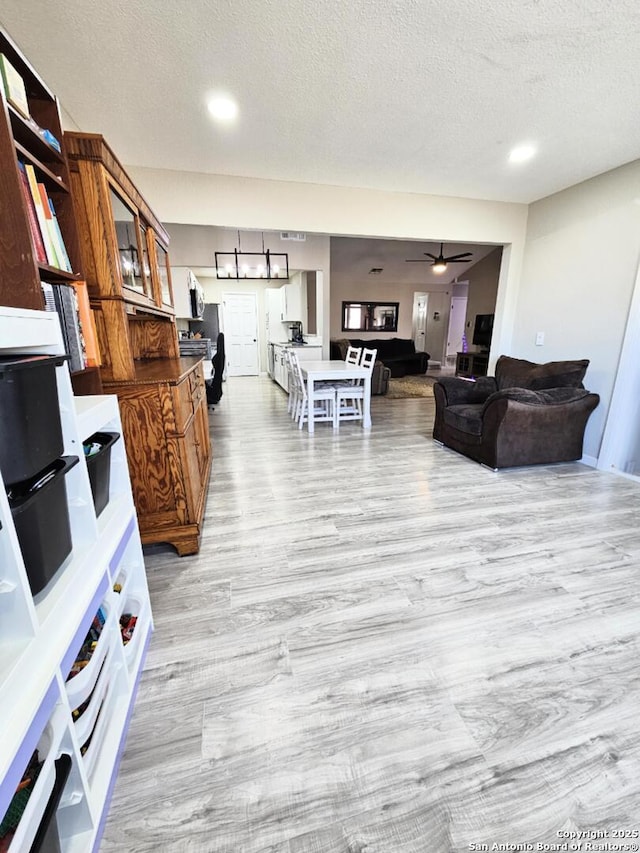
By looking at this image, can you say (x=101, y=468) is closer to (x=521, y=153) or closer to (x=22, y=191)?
(x=22, y=191)

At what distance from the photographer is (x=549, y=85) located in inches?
81.5

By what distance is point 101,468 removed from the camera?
1.21 metres

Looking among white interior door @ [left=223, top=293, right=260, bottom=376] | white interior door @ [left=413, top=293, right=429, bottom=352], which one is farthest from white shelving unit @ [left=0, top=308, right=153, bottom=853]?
white interior door @ [left=413, top=293, right=429, bottom=352]

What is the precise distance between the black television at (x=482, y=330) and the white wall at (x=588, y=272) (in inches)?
172

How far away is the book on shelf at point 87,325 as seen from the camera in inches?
59.4

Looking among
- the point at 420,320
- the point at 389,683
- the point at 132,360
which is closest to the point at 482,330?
the point at 420,320

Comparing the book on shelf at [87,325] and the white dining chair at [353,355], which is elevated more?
the book on shelf at [87,325]

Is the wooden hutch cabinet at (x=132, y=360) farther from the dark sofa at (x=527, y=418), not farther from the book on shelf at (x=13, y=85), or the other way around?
the dark sofa at (x=527, y=418)

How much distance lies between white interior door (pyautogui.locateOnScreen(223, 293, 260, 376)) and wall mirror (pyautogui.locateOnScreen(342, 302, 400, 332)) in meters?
2.59

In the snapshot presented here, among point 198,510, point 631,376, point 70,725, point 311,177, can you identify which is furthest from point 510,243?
point 70,725

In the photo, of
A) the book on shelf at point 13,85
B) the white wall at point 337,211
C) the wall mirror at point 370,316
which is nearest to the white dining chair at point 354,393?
the white wall at point 337,211

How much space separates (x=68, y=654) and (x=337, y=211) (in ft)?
13.1

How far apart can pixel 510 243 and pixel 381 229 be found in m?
1.62

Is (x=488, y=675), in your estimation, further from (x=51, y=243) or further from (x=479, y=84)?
(x=479, y=84)
